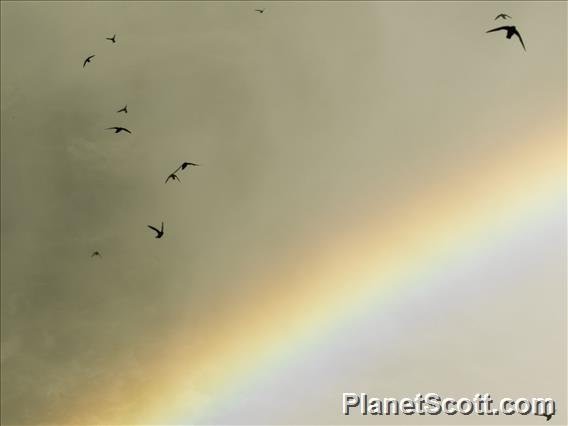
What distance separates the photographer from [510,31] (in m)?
48.1
